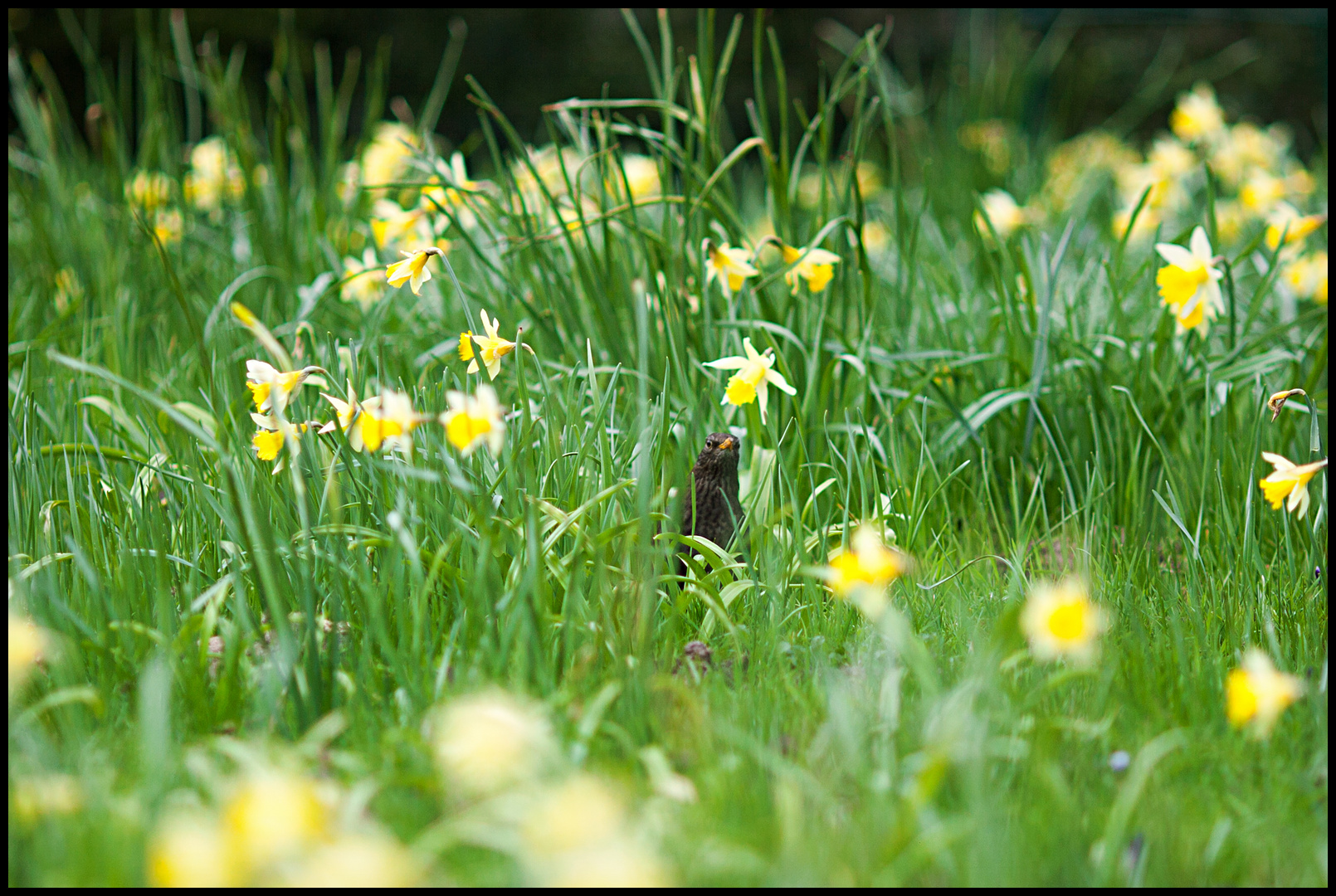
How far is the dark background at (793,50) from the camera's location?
6.45 m

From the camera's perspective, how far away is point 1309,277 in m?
2.42

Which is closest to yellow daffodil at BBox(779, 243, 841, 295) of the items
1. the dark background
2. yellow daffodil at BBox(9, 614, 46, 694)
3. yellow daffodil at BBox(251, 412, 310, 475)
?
yellow daffodil at BBox(251, 412, 310, 475)

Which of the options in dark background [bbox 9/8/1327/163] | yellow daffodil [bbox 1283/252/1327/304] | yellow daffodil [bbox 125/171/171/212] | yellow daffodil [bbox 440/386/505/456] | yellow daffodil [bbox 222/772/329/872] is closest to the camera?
yellow daffodil [bbox 222/772/329/872]

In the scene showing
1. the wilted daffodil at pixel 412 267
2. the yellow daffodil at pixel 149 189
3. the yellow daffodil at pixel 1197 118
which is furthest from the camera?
the yellow daffodil at pixel 1197 118

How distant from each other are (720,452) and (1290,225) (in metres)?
1.59

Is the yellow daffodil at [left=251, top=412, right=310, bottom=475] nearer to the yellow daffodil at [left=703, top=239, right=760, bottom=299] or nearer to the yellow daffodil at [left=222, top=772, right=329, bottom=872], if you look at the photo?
the yellow daffodil at [left=222, top=772, right=329, bottom=872]

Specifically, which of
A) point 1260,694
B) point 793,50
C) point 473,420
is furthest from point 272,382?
point 793,50

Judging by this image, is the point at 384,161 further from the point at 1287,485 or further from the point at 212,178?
the point at 1287,485

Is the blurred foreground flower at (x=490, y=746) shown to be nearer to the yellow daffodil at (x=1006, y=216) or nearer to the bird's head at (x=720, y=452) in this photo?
the bird's head at (x=720, y=452)

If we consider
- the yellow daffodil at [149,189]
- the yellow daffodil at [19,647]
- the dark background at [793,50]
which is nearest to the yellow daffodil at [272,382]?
the yellow daffodil at [19,647]

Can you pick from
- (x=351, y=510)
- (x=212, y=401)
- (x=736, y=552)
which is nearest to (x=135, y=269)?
(x=212, y=401)

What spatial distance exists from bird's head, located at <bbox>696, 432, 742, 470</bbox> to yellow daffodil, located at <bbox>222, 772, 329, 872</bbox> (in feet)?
3.02

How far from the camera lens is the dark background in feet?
21.2

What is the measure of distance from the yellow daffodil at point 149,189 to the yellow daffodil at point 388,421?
1912 millimetres
